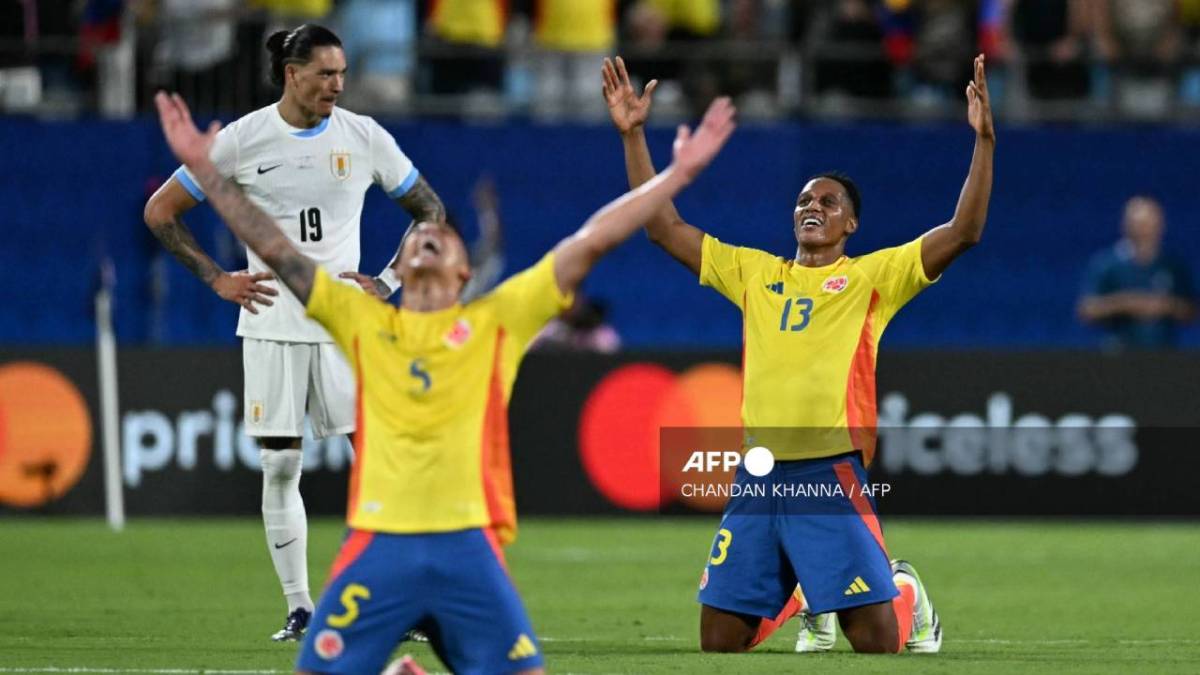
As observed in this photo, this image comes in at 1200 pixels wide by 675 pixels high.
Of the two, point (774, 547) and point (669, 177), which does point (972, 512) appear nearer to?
point (774, 547)

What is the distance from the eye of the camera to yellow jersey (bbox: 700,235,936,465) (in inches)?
366

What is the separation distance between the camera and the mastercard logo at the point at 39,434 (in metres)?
17.0

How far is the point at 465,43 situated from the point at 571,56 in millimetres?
958

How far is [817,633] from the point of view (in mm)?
9672

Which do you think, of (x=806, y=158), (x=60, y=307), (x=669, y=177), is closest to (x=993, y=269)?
(x=806, y=158)

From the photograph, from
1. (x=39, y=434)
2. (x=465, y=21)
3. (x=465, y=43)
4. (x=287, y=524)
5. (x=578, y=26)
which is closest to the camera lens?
(x=287, y=524)

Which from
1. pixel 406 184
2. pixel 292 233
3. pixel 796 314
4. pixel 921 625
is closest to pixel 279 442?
pixel 292 233

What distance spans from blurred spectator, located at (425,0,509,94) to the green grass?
4174 mm

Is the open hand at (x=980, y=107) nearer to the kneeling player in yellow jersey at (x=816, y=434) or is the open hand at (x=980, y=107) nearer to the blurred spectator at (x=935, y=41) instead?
the kneeling player in yellow jersey at (x=816, y=434)

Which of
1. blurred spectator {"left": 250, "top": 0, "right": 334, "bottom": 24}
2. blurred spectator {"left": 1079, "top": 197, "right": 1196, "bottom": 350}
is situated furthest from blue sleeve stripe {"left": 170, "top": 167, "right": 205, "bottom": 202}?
blurred spectator {"left": 1079, "top": 197, "right": 1196, "bottom": 350}

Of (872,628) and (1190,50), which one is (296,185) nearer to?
(872,628)

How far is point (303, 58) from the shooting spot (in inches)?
375

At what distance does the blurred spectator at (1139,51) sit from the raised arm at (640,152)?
35.7 ft

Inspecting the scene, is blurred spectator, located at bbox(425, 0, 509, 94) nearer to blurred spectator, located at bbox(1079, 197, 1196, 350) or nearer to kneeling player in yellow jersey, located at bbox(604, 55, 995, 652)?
blurred spectator, located at bbox(1079, 197, 1196, 350)
